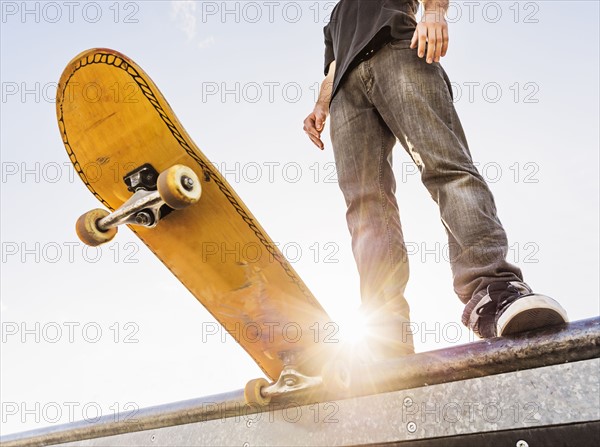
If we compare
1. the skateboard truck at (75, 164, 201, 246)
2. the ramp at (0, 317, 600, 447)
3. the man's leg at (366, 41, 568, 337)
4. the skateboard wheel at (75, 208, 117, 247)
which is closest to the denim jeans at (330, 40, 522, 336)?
the man's leg at (366, 41, 568, 337)

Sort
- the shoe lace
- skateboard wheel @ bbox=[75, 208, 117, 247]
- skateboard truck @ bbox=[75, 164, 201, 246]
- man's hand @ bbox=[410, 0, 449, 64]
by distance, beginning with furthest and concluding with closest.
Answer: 1. man's hand @ bbox=[410, 0, 449, 64]
2. skateboard wheel @ bbox=[75, 208, 117, 247]
3. skateboard truck @ bbox=[75, 164, 201, 246]
4. the shoe lace

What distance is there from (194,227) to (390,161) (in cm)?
88

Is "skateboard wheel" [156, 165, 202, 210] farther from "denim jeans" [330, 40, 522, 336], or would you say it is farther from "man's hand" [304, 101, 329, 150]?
"man's hand" [304, 101, 329, 150]

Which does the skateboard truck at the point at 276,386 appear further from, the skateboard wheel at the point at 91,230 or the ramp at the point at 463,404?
the skateboard wheel at the point at 91,230

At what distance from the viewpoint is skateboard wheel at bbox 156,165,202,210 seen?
1.59 meters

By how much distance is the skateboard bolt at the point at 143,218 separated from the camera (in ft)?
5.91

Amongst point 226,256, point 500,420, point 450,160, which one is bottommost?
point 500,420

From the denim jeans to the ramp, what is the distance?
1.41 ft

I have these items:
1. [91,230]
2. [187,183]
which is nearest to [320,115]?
[187,183]

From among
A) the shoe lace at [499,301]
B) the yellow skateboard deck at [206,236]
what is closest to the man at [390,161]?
the shoe lace at [499,301]

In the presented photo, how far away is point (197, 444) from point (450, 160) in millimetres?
1329

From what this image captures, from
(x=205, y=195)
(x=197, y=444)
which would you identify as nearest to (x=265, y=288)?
(x=205, y=195)

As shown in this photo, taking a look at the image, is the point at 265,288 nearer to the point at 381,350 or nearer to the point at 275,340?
the point at 275,340

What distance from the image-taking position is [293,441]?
1.46 meters
